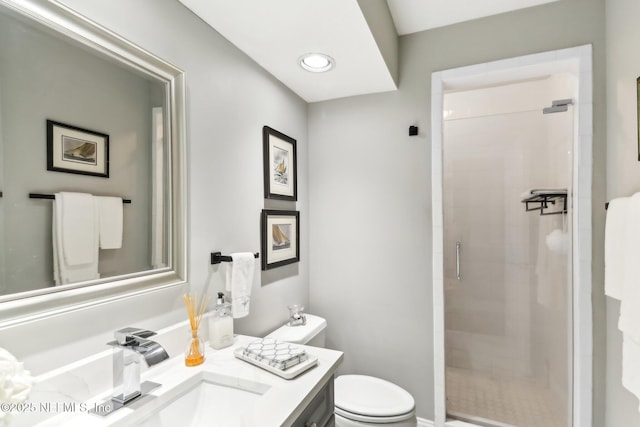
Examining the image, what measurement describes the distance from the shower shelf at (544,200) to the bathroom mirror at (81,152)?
81.8 inches

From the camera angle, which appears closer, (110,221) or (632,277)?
(110,221)

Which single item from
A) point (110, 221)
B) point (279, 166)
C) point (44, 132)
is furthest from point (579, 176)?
point (44, 132)

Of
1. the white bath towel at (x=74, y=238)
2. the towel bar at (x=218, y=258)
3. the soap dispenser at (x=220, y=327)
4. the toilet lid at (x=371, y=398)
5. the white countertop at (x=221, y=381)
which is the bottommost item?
the toilet lid at (x=371, y=398)

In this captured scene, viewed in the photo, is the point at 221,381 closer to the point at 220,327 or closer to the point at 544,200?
the point at 220,327

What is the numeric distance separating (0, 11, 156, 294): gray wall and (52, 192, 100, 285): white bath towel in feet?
0.06

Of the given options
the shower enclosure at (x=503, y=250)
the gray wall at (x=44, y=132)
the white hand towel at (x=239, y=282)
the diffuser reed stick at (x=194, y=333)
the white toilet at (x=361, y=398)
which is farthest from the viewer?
the shower enclosure at (x=503, y=250)

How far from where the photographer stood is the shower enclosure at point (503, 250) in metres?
2.14

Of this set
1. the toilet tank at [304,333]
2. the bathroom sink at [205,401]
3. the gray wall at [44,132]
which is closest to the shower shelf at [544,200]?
the toilet tank at [304,333]

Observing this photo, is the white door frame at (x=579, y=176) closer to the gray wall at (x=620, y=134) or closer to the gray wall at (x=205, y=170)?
the gray wall at (x=620, y=134)

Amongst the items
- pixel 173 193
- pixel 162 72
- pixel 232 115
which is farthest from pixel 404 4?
pixel 173 193

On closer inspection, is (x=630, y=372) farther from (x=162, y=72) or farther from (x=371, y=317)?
(x=162, y=72)

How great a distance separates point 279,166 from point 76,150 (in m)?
1.07

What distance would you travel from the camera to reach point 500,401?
2182mm

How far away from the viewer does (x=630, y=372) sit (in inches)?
46.2
